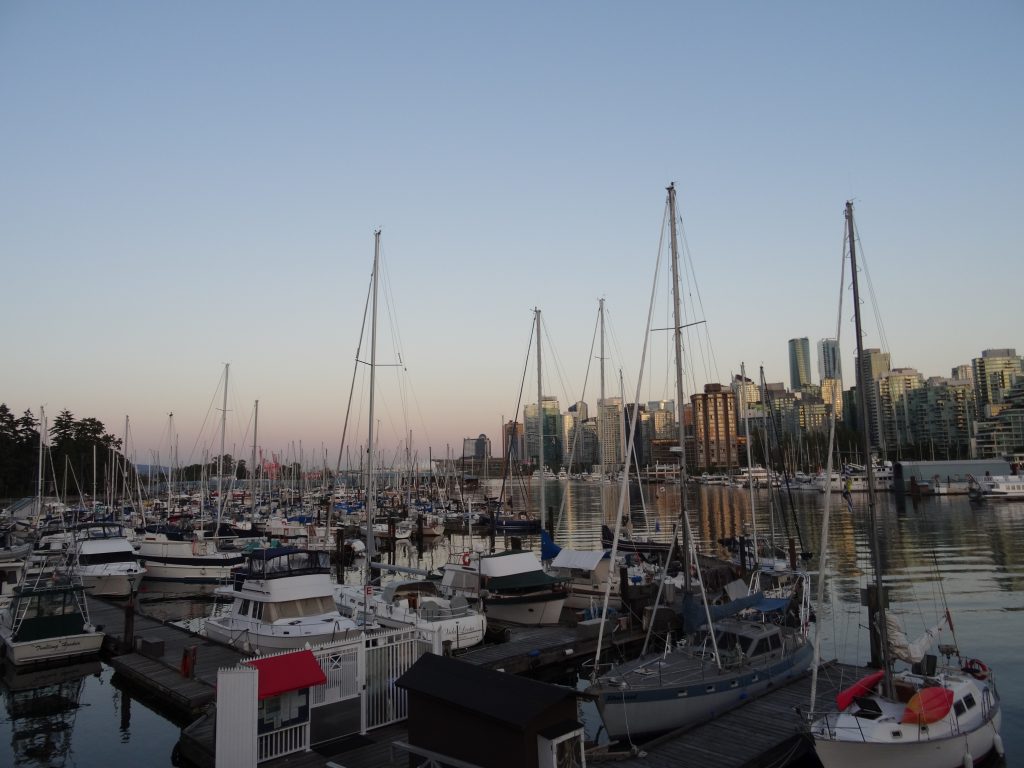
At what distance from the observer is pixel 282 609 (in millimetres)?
23625

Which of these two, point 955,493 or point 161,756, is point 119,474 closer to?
point 161,756

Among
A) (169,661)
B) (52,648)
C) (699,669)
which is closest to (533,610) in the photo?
(699,669)

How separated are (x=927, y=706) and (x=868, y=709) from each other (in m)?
1.14

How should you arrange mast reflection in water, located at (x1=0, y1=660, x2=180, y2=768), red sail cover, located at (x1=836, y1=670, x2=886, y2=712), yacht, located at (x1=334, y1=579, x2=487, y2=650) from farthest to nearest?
yacht, located at (x1=334, y1=579, x2=487, y2=650) → mast reflection in water, located at (x1=0, y1=660, x2=180, y2=768) → red sail cover, located at (x1=836, y1=670, x2=886, y2=712)

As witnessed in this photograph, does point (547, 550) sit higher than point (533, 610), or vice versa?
point (547, 550)

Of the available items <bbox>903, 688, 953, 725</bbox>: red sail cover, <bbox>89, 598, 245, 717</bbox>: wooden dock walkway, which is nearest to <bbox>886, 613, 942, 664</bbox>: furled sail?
<bbox>903, 688, 953, 725</bbox>: red sail cover

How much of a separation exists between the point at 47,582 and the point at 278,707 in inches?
927

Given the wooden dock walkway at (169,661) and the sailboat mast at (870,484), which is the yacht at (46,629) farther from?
the sailboat mast at (870,484)

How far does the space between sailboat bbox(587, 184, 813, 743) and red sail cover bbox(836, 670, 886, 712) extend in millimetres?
3229

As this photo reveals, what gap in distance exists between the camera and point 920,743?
13.5m

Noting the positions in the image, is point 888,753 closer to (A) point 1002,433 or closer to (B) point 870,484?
(B) point 870,484

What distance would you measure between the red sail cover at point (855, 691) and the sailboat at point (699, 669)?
323cm

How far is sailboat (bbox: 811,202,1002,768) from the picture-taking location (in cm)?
1345

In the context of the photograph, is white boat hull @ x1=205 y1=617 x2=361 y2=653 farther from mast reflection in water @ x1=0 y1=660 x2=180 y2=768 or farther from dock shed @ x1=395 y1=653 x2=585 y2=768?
dock shed @ x1=395 y1=653 x2=585 y2=768
